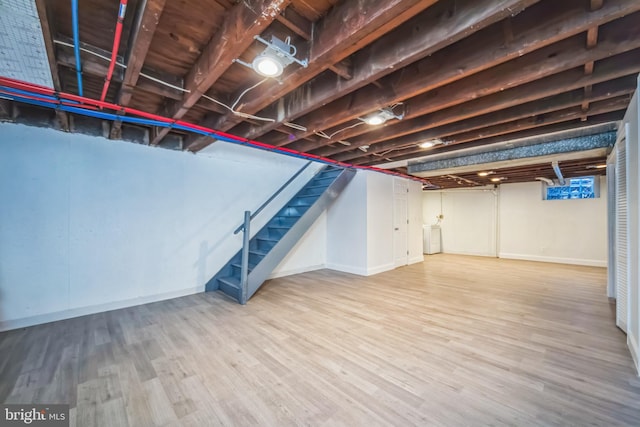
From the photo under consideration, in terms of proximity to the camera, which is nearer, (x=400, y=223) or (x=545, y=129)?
(x=545, y=129)

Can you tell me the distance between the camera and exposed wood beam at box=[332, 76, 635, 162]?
6.88ft

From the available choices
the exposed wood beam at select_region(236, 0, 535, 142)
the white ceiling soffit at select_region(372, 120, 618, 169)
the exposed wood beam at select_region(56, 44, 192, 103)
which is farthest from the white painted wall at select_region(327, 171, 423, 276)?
the exposed wood beam at select_region(56, 44, 192, 103)

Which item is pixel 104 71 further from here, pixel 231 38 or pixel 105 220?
pixel 105 220

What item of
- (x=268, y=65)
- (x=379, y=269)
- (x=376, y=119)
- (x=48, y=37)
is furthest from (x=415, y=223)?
(x=48, y=37)

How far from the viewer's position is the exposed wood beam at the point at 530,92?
179cm

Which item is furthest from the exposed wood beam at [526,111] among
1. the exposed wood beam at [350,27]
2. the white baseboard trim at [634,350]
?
the white baseboard trim at [634,350]

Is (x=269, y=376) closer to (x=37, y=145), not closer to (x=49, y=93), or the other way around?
(x=49, y=93)

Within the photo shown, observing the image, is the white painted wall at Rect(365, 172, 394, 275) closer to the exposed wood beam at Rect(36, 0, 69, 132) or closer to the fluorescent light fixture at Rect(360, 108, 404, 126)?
the fluorescent light fixture at Rect(360, 108, 404, 126)

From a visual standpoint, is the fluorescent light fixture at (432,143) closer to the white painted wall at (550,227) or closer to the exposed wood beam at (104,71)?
the exposed wood beam at (104,71)

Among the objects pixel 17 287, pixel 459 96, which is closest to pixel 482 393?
pixel 459 96

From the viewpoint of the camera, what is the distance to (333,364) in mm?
2100

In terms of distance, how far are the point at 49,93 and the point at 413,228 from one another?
665 centimetres

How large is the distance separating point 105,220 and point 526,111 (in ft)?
16.3

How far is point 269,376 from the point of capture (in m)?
1.94
